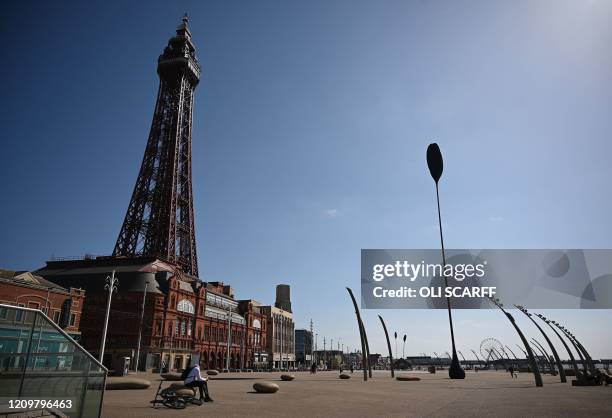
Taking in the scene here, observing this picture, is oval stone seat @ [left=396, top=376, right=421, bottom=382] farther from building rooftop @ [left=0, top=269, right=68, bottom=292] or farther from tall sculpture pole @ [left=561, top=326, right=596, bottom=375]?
building rooftop @ [left=0, top=269, right=68, bottom=292]

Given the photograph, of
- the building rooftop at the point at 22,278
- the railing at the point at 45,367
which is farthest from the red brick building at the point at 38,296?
the railing at the point at 45,367

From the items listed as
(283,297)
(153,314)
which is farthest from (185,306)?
(283,297)

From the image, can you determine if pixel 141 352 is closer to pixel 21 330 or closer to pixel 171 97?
pixel 21 330

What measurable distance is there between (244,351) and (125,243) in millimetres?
37875

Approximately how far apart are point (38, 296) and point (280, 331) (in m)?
78.2

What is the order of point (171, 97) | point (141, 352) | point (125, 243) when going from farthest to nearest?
point (171, 97) → point (125, 243) → point (141, 352)

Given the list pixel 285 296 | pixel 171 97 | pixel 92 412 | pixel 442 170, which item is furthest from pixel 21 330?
pixel 285 296

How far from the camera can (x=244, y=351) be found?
96188 mm

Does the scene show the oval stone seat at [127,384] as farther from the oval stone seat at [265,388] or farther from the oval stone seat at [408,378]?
the oval stone seat at [408,378]

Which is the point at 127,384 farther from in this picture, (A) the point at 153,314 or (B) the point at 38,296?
(A) the point at 153,314

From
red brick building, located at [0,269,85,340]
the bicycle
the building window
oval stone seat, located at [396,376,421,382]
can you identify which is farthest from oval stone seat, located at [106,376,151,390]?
red brick building, located at [0,269,85,340]

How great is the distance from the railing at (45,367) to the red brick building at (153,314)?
52.0m

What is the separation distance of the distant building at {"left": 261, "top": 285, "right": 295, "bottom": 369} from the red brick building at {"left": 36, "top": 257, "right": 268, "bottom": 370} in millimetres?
19843

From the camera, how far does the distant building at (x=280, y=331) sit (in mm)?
113250
